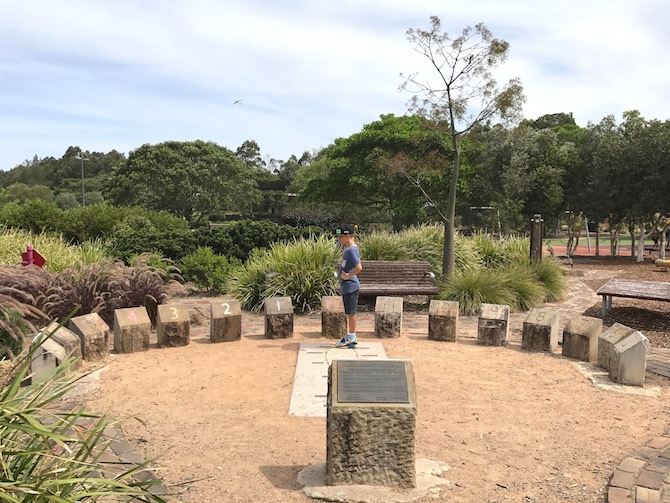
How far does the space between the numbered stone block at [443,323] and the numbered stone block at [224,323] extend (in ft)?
8.34

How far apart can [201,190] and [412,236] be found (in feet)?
89.4

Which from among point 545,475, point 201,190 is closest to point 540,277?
point 545,475

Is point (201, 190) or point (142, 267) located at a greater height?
point (201, 190)

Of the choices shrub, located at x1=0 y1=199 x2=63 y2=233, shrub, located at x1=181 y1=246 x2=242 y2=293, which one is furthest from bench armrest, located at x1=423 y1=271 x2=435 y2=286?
shrub, located at x1=0 y1=199 x2=63 y2=233

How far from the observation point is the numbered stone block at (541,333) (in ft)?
23.8

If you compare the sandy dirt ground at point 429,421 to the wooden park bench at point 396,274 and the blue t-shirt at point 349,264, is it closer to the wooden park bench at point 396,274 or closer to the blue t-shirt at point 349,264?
the blue t-shirt at point 349,264

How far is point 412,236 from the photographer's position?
43.8ft

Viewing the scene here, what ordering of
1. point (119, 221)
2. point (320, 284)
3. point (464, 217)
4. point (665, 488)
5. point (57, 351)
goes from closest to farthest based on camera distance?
1. point (665, 488)
2. point (57, 351)
3. point (320, 284)
4. point (119, 221)
5. point (464, 217)

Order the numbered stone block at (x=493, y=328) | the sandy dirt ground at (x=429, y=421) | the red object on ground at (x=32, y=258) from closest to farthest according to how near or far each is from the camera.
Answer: the sandy dirt ground at (x=429, y=421) → the numbered stone block at (x=493, y=328) → the red object on ground at (x=32, y=258)

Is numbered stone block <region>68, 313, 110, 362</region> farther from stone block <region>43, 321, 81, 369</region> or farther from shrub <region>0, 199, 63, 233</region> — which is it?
shrub <region>0, 199, 63, 233</region>

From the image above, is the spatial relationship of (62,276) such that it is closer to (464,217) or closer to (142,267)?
(142,267)

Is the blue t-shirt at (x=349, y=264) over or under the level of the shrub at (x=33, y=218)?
under

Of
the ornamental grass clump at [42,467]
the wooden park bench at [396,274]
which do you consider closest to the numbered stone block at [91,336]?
the ornamental grass clump at [42,467]

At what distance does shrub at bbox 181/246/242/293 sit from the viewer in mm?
11766
